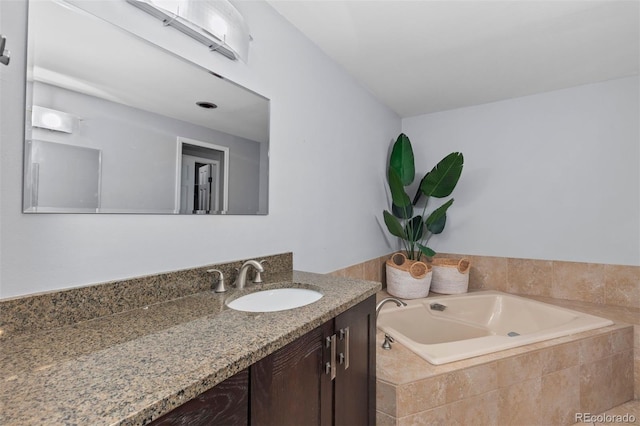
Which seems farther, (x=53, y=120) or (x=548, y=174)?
(x=548, y=174)

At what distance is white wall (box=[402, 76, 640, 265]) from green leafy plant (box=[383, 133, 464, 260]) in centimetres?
31

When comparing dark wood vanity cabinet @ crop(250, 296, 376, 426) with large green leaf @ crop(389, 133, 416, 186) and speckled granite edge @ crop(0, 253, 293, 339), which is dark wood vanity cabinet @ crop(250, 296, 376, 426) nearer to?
speckled granite edge @ crop(0, 253, 293, 339)

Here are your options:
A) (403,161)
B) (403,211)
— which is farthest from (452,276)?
(403,161)

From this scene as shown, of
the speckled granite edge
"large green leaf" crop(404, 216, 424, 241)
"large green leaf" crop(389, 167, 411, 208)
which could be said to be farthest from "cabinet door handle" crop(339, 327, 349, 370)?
"large green leaf" crop(404, 216, 424, 241)

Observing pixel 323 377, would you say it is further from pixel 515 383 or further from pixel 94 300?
pixel 515 383

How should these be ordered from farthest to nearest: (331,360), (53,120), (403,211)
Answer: (403,211)
(331,360)
(53,120)

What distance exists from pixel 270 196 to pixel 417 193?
5.93ft

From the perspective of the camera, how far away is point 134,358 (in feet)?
2.04

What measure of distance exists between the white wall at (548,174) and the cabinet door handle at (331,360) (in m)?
2.43

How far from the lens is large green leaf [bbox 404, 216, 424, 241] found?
292cm

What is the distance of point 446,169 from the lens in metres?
2.48

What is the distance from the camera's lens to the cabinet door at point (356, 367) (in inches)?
42.5

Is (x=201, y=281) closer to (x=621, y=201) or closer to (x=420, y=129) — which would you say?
(x=420, y=129)

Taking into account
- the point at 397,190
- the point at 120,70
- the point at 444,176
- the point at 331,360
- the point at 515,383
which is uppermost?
the point at 120,70
